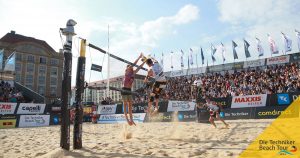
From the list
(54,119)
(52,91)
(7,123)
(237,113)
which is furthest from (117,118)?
(52,91)

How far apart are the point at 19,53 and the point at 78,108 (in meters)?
59.3

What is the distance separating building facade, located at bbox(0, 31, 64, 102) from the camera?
60.5m

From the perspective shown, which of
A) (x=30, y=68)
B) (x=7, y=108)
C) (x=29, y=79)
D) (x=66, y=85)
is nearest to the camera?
(x=66, y=85)

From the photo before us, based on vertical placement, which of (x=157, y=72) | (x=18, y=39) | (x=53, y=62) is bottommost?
(x=157, y=72)

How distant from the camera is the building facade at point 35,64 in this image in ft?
198

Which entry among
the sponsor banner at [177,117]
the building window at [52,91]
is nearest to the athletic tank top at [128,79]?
the sponsor banner at [177,117]

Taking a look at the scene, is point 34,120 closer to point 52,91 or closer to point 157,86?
point 157,86

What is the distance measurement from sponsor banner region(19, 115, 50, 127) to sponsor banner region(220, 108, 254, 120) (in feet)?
48.6

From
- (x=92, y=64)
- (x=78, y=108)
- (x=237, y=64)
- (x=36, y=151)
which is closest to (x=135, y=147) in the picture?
(x=78, y=108)

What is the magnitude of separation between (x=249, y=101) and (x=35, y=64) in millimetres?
55889

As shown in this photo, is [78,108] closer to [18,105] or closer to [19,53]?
[18,105]

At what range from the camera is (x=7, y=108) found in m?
23.8

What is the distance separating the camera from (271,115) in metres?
18.1

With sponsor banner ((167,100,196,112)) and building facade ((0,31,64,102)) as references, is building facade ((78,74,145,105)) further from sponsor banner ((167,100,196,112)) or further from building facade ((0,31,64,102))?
building facade ((0,31,64,102))
